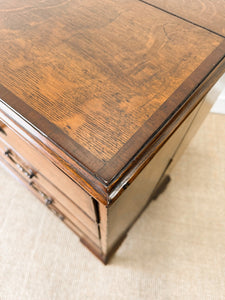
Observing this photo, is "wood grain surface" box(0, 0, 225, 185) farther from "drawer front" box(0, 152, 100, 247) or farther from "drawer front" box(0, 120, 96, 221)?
"drawer front" box(0, 152, 100, 247)

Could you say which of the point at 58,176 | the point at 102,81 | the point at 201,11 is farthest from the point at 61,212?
the point at 201,11

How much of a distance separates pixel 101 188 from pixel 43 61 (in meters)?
0.26

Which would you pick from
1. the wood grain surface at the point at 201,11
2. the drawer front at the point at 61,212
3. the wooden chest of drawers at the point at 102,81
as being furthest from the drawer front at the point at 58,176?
the wood grain surface at the point at 201,11

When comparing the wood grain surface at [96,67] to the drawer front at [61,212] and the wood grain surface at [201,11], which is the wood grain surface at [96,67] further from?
the drawer front at [61,212]

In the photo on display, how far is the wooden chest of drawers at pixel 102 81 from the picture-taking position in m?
0.33

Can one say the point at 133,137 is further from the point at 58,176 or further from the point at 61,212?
the point at 61,212

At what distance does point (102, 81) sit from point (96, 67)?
4 centimetres

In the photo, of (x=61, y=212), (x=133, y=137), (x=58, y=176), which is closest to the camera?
(x=133, y=137)

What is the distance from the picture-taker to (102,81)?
39cm

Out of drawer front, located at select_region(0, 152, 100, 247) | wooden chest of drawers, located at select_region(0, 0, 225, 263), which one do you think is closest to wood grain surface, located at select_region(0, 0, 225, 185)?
wooden chest of drawers, located at select_region(0, 0, 225, 263)

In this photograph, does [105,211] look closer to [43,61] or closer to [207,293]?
[43,61]

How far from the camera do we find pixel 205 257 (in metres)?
0.88

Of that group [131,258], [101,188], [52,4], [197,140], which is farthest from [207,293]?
[52,4]

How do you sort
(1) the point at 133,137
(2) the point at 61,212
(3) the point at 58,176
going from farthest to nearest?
Answer: (2) the point at 61,212
(3) the point at 58,176
(1) the point at 133,137
